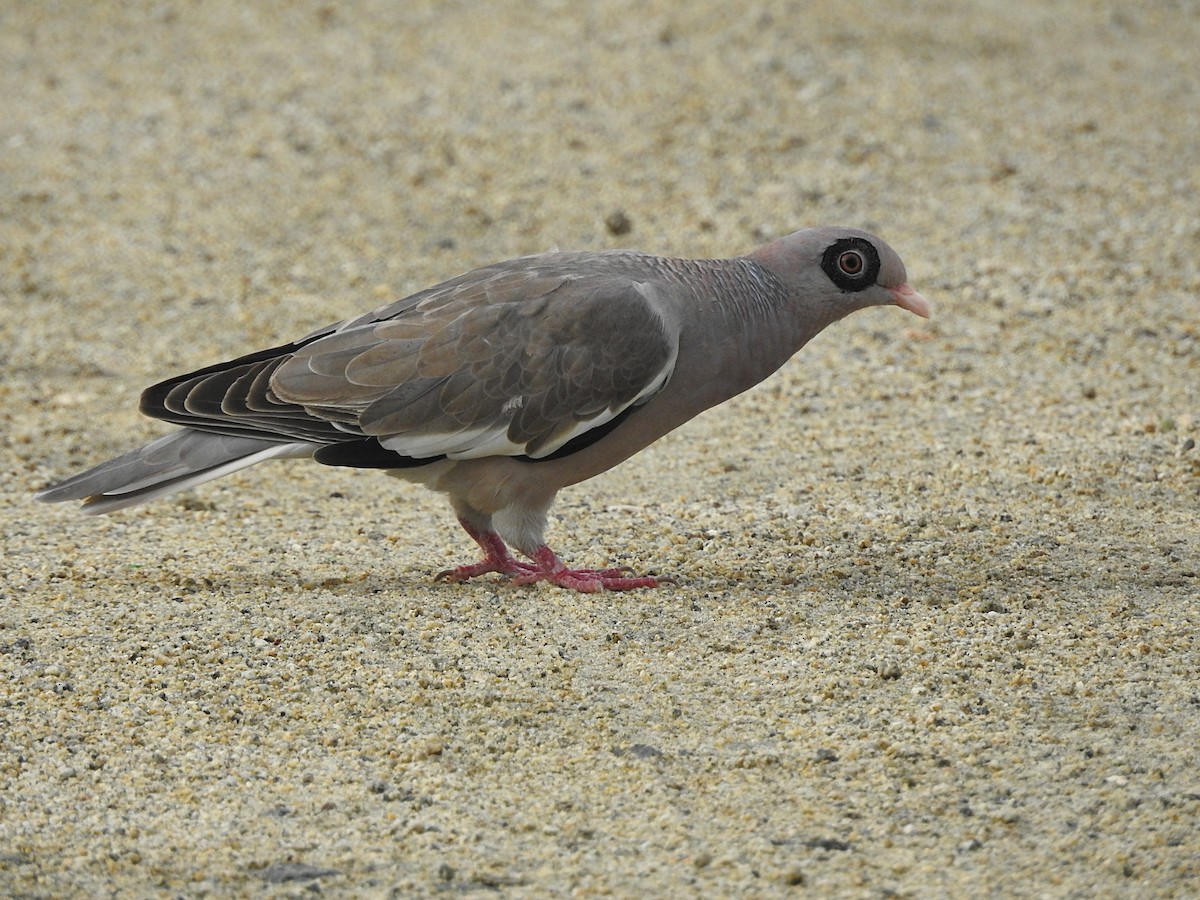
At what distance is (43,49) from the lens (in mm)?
11016

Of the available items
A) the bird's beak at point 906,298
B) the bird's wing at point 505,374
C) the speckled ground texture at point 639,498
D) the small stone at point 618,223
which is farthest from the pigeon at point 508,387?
the small stone at point 618,223

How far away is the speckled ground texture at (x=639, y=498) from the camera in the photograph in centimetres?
348

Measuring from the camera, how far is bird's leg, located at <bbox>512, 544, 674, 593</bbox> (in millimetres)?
4816

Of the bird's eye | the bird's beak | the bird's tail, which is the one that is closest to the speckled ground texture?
the bird's tail

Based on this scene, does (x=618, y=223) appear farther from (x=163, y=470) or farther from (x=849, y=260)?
(x=163, y=470)

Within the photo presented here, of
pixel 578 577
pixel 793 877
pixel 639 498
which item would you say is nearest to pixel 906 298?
pixel 639 498

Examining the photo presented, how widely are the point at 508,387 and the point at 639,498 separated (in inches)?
47.6

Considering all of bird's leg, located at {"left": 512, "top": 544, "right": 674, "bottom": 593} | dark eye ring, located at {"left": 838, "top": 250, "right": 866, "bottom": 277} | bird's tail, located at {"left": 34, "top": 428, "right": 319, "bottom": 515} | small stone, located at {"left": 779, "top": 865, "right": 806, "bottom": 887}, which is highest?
dark eye ring, located at {"left": 838, "top": 250, "right": 866, "bottom": 277}

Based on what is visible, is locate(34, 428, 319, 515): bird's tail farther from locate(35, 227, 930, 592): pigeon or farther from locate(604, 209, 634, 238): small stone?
locate(604, 209, 634, 238): small stone

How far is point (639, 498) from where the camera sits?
5.80 m

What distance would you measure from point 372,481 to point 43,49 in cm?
654

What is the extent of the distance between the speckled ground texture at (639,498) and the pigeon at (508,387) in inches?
14.8

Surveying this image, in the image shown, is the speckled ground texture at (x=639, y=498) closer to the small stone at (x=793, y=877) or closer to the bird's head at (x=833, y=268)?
the small stone at (x=793, y=877)

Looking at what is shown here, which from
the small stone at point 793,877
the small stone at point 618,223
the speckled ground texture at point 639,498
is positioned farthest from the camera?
the small stone at point 618,223
